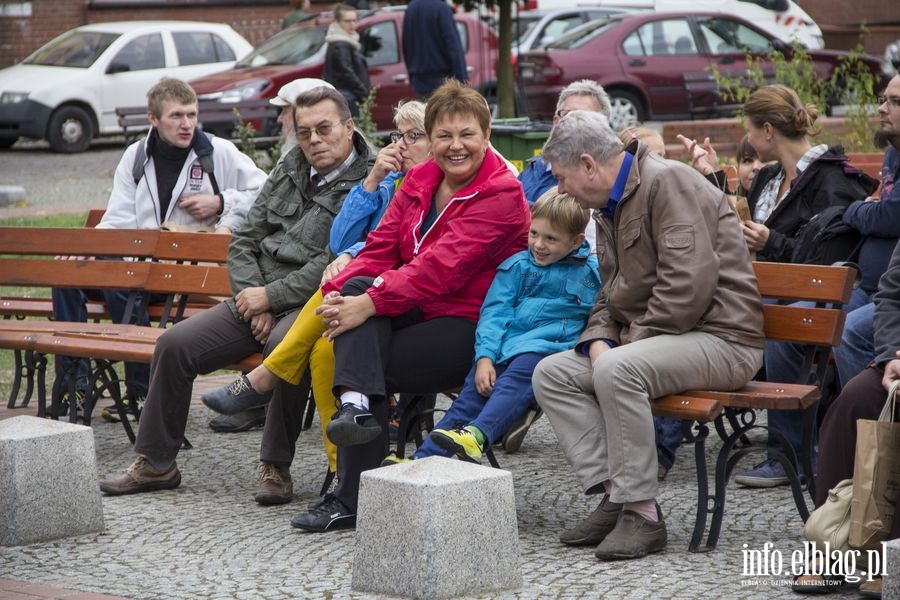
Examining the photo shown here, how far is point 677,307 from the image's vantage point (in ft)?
17.3

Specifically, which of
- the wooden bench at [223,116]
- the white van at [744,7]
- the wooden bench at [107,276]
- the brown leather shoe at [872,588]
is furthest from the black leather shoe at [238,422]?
the white van at [744,7]

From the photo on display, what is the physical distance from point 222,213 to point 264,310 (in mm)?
1683

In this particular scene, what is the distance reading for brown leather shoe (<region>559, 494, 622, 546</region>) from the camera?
17.7 feet

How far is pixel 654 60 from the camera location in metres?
19.7

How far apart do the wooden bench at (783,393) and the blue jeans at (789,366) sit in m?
0.22

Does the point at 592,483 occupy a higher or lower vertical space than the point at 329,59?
lower

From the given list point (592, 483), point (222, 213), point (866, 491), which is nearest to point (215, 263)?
point (222, 213)

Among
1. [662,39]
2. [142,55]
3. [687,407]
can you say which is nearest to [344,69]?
[662,39]

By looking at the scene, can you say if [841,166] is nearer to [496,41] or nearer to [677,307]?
[677,307]

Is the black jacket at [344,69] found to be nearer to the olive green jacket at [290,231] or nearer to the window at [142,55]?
the window at [142,55]

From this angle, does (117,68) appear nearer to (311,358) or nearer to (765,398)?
(311,358)

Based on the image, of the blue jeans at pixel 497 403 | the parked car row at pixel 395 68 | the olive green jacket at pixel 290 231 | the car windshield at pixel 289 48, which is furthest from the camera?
the car windshield at pixel 289 48

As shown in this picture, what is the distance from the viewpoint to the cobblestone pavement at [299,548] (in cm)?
496

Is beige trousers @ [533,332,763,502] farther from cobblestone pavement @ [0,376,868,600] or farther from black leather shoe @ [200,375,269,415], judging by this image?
black leather shoe @ [200,375,269,415]
